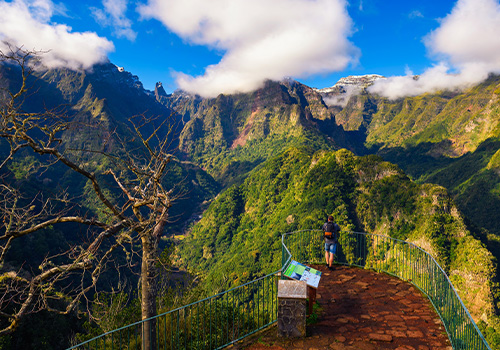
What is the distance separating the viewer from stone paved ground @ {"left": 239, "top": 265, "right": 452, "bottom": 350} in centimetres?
738

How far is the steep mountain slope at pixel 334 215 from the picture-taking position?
6059 centimetres

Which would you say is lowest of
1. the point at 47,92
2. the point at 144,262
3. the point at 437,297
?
the point at 437,297

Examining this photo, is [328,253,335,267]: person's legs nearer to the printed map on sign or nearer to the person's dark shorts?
the person's dark shorts

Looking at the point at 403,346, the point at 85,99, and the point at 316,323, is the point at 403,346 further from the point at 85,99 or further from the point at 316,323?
the point at 85,99

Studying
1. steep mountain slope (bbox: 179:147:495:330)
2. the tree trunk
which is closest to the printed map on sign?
the tree trunk

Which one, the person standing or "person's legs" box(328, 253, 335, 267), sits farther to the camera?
"person's legs" box(328, 253, 335, 267)

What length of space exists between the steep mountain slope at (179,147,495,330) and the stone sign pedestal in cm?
3536

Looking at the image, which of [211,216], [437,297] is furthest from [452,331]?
[211,216]

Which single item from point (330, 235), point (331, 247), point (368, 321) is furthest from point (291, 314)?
point (331, 247)

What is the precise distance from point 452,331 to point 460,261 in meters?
66.3

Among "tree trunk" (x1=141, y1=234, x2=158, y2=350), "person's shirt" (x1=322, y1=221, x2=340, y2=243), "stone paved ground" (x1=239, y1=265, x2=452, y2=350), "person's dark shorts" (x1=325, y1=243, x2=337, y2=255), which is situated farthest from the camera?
"person's dark shorts" (x1=325, y1=243, x2=337, y2=255)

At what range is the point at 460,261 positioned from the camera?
2394 inches

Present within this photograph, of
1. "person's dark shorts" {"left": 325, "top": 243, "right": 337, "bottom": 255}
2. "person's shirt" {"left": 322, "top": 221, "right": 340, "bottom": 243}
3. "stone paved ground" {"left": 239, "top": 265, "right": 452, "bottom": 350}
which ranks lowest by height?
"stone paved ground" {"left": 239, "top": 265, "right": 452, "bottom": 350}

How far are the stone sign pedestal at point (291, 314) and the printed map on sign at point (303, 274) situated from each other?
2.90 feet
